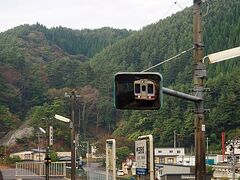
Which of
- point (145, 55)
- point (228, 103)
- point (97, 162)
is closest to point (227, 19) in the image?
point (145, 55)

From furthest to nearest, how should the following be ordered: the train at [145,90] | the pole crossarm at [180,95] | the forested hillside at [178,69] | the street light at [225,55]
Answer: the forested hillside at [178,69], the street light at [225,55], the pole crossarm at [180,95], the train at [145,90]

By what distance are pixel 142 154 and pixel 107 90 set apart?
99751 mm

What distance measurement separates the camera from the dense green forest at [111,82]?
8769 cm

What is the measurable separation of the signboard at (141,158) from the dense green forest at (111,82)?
47433 millimetres

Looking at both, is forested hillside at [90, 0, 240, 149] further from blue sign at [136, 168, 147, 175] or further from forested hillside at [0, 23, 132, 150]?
blue sign at [136, 168, 147, 175]

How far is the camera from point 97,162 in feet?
249

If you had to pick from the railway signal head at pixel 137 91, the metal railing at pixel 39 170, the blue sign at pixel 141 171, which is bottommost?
the metal railing at pixel 39 170

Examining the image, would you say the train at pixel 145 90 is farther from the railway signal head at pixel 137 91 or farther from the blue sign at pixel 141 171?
the blue sign at pixel 141 171

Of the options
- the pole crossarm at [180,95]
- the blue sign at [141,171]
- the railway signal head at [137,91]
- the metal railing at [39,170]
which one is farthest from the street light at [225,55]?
the metal railing at [39,170]

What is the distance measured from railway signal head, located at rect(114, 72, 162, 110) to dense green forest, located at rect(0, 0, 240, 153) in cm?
5090

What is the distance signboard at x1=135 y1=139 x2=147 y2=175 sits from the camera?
10.0m

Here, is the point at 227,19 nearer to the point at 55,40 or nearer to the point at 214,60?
the point at 55,40

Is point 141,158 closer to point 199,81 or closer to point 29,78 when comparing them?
point 199,81

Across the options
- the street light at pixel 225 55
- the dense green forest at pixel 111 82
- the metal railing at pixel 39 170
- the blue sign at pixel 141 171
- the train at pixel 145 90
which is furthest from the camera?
the dense green forest at pixel 111 82
